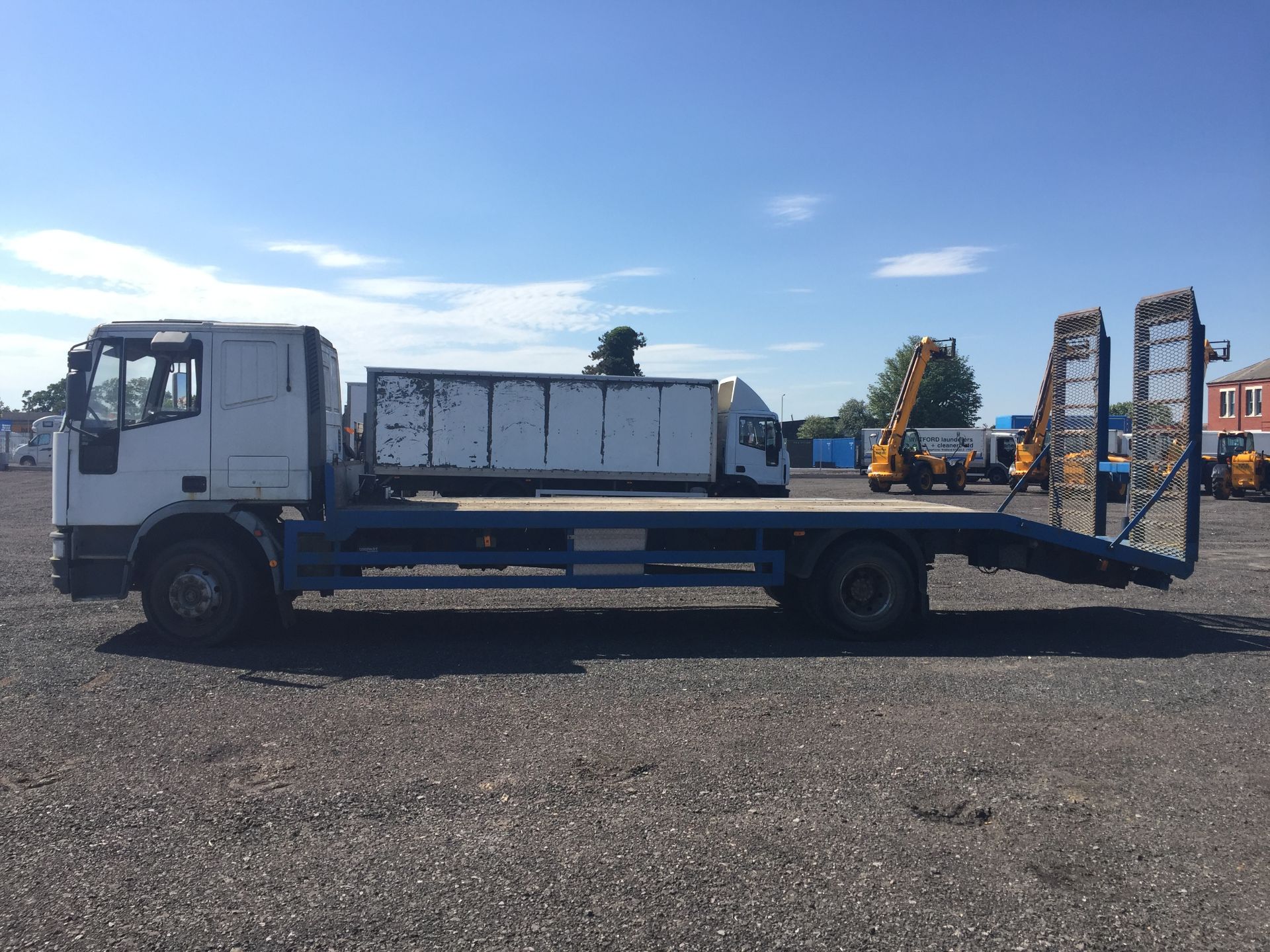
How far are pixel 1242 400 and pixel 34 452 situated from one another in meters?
83.1

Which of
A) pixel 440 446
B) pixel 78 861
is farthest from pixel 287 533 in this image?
pixel 440 446

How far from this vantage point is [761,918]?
376 centimetres

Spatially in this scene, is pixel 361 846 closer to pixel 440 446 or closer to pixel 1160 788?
pixel 1160 788

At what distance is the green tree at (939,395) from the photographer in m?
87.4

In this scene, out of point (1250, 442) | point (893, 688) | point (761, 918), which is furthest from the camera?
point (1250, 442)

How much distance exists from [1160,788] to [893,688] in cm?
226

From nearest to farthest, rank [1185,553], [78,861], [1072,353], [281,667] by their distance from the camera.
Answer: [78,861] < [281,667] < [1185,553] < [1072,353]

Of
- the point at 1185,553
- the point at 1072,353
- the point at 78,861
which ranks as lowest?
the point at 78,861

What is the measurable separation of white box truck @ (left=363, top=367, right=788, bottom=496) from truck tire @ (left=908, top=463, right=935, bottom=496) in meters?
16.3

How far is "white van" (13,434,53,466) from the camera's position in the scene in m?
53.2

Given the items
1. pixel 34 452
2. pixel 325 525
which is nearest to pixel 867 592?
pixel 325 525

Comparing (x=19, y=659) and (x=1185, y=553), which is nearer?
(x=19, y=659)

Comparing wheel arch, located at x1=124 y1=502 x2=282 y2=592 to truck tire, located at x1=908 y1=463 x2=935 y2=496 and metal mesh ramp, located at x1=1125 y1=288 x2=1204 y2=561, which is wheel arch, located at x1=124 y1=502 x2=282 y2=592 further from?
truck tire, located at x1=908 y1=463 x2=935 y2=496

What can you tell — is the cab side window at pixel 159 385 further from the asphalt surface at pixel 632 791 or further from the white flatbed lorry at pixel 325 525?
the asphalt surface at pixel 632 791
